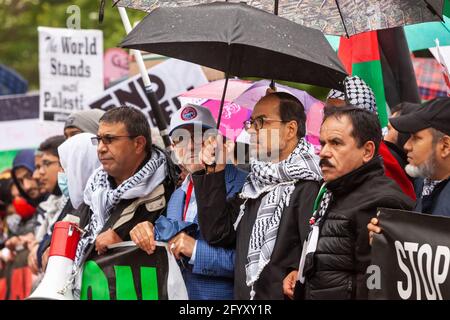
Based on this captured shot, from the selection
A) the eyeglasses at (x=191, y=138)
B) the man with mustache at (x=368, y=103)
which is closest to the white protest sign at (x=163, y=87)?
the man with mustache at (x=368, y=103)

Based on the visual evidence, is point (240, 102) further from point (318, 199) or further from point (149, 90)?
point (318, 199)

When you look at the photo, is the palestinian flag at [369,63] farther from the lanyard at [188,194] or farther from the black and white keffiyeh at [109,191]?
the lanyard at [188,194]

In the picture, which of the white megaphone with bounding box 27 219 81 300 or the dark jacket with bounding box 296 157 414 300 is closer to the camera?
the dark jacket with bounding box 296 157 414 300

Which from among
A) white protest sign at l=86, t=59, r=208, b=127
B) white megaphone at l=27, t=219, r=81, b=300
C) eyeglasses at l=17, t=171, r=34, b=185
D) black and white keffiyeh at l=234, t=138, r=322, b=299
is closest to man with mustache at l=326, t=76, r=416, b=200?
black and white keffiyeh at l=234, t=138, r=322, b=299

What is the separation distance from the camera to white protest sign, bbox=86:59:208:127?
991cm

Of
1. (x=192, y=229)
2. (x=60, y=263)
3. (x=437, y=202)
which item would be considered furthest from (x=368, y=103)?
(x=60, y=263)

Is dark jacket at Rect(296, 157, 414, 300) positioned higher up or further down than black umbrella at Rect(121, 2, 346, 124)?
further down

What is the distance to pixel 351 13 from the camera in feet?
23.5

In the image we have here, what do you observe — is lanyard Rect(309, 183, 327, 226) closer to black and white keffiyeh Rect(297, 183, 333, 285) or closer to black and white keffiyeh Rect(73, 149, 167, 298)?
black and white keffiyeh Rect(297, 183, 333, 285)

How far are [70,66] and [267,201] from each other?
16.2 ft

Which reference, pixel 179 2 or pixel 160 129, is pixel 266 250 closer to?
pixel 179 2

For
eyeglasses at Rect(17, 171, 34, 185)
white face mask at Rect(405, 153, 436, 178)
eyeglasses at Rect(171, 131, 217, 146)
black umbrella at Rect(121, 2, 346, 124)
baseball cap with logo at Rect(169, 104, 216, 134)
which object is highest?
black umbrella at Rect(121, 2, 346, 124)

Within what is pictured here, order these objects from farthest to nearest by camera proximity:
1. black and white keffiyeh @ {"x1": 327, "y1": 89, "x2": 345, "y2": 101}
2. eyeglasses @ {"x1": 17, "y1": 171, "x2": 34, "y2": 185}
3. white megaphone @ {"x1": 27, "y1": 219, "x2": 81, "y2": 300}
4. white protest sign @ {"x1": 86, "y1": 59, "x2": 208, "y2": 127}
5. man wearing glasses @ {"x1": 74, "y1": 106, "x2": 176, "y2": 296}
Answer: eyeglasses @ {"x1": 17, "y1": 171, "x2": 34, "y2": 185} < white protest sign @ {"x1": 86, "y1": 59, "x2": 208, "y2": 127} < black and white keffiyeh @ {"x1": 327, "y1": 89, "x2": 345, "y2": 101} < man wearing glasses @ {"x1": 74, "y1": 106, "x2": 176, "y2": 296} < white megaphone @ {"x1": 27, "y1": 219, "x2": 81, "y2": 300}

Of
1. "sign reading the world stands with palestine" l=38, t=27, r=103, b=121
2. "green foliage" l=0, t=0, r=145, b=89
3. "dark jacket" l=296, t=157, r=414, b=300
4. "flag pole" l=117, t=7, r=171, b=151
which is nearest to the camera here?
"dark jacket" l=296, t=157, r=414, b=300
